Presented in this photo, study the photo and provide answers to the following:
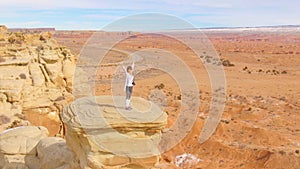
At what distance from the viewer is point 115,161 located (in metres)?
6.90

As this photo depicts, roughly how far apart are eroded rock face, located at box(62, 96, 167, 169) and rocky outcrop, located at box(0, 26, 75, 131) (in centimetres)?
649

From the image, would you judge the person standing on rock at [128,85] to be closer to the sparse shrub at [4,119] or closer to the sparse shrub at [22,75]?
the sparse shrub at [4,119]

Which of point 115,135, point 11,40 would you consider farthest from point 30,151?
point 11,40

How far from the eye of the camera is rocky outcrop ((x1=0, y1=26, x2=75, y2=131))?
46.8 ft

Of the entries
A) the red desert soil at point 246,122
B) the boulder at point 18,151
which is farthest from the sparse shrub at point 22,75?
the red desert soil at point 246,122

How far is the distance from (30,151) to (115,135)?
158 inches

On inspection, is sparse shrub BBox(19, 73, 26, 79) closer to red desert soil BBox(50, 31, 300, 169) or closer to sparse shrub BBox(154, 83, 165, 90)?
red desert soil BBox(50, 31, 300, 169)

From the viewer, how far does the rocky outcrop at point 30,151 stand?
8891 millimetres

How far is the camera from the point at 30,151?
31.9 ft

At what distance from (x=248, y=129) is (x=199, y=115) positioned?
2.91 m

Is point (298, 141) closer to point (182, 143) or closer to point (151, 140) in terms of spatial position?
point (182, 143)

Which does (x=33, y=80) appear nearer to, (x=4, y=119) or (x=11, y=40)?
(x=4, y=119)

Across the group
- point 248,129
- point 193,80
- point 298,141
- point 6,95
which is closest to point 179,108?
point 248,129

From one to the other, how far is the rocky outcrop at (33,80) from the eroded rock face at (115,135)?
649 cm
